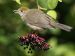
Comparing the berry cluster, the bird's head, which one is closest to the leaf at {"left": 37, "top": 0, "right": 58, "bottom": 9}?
the berry cluster

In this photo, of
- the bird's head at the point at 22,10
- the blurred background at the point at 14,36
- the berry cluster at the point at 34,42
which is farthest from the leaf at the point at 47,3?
the blurred background at the point at 14,36

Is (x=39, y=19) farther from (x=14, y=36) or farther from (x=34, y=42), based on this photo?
(x=14, y=36)

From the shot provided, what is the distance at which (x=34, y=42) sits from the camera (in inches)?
181

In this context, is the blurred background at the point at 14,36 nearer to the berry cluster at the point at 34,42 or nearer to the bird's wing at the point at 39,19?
the bird's wing at the point at 39,19

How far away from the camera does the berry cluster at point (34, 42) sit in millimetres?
4520

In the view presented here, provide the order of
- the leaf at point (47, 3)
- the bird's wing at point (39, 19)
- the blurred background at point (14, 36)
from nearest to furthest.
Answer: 1. the leaf at point (47, 3)
2. the bird's wing at point (39, 19)
3. the blurred background at point (14, 36)

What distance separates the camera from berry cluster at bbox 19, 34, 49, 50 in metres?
4.52

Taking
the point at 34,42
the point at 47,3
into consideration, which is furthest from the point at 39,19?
the point at 47,3

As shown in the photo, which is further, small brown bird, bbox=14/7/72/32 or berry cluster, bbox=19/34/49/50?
small brown bird, bbox=14/7/72/32

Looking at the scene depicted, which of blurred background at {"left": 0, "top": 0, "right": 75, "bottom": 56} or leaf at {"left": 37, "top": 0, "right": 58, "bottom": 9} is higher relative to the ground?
leaf at {"left": 37, "top": 0, "right": 58, "bottom": 9}

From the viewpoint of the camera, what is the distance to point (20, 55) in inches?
260

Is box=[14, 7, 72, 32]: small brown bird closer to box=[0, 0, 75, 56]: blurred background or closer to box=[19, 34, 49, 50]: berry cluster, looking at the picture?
box=[19, 34, 49, 50]: berry cluster

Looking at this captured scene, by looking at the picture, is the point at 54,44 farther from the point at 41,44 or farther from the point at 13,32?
the point at 41,44

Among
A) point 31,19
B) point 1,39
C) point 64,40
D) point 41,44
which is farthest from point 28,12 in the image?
point 64,40
